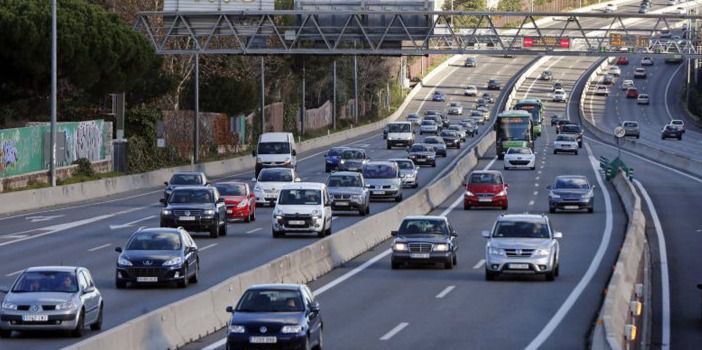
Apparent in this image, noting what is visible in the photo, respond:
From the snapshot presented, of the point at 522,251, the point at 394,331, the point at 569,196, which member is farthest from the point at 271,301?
the point at 569,196

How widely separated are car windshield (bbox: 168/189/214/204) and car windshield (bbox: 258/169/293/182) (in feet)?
45.5

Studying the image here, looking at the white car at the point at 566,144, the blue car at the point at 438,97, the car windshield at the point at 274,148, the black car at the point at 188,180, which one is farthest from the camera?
the blue car at the point at 438,97

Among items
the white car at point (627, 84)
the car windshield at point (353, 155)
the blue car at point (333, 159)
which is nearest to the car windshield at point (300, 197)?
the car windshield at point (353, 155)

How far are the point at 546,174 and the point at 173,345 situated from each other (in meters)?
59.4

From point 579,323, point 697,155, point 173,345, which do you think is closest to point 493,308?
point 579,323

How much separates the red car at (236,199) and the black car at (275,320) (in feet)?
91.9

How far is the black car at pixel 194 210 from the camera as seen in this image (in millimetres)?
44656

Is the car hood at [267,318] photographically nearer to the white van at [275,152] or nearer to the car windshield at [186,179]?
the car windshield at [186,179]

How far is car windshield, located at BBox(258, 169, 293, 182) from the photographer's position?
5931 cm

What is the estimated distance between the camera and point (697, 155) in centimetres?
10869

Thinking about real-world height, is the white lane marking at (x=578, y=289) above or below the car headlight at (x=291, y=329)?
below

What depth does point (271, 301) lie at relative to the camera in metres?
23.2

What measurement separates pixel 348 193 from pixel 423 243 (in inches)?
632

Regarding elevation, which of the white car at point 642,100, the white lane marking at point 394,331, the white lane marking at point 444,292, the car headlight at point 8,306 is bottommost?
the white lane marking at point 444,292
